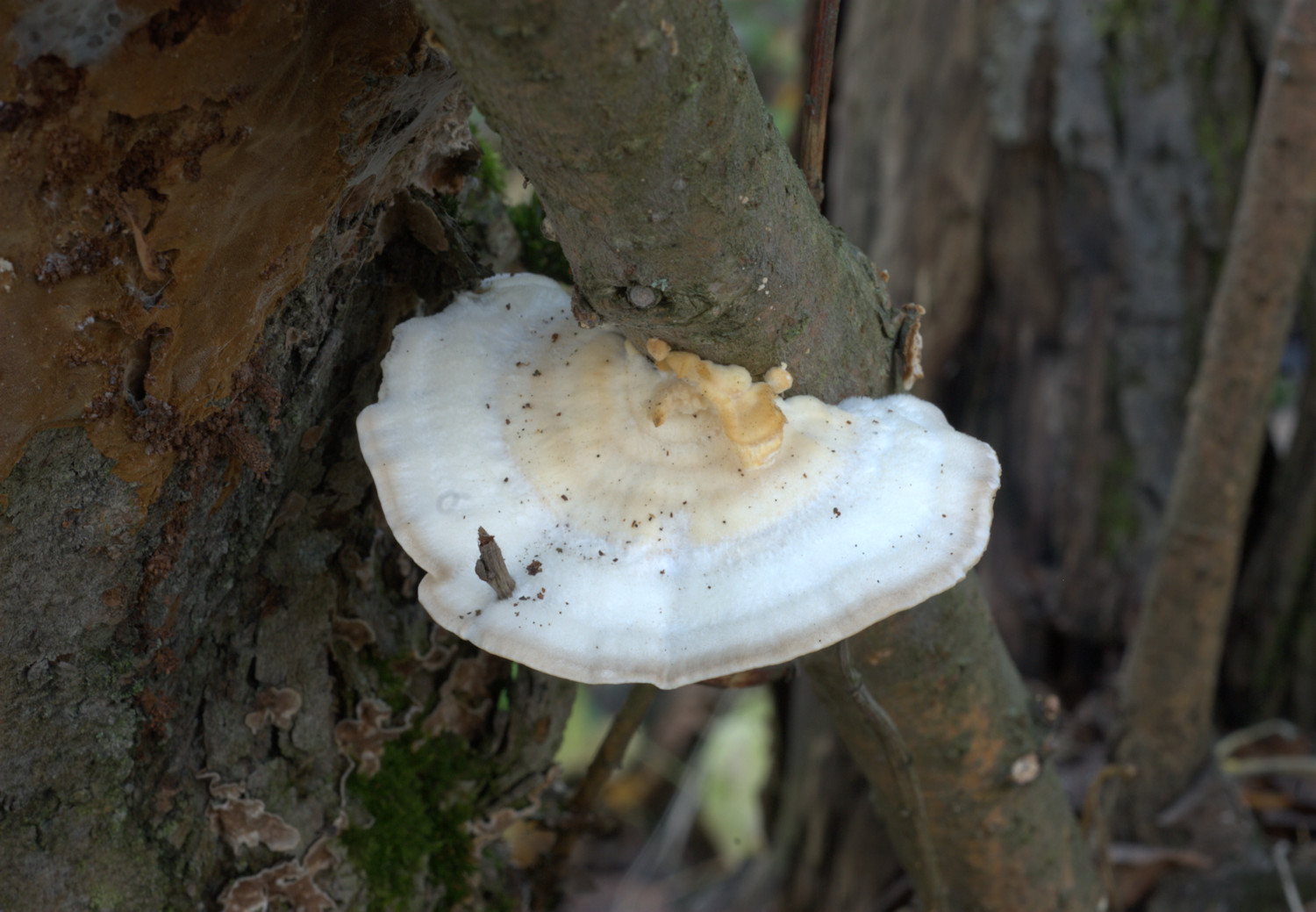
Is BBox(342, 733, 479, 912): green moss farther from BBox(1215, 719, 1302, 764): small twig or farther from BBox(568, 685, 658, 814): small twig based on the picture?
BBox(1215, 719, 1302, 764): small twig

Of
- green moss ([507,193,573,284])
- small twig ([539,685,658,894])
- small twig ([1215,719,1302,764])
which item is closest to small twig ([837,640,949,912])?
small twig ([539,685,658,894])

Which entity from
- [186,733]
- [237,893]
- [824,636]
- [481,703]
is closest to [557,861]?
[481,703]

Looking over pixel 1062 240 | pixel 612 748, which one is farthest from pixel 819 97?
pixel 1062 240

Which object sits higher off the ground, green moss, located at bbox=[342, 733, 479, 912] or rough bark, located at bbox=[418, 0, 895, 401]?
rough bark, located at bbox=[418, 0, 895, 401]

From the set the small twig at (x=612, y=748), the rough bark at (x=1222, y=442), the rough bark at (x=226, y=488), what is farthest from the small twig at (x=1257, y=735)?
the rough bark at (x=226, y=488)

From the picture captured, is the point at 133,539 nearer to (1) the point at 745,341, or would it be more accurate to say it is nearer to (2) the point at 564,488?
(2) the point at 564,488

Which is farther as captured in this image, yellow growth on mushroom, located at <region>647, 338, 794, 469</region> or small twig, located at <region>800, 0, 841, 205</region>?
small twig, located at <region>800, 0, 841, 205</region>
